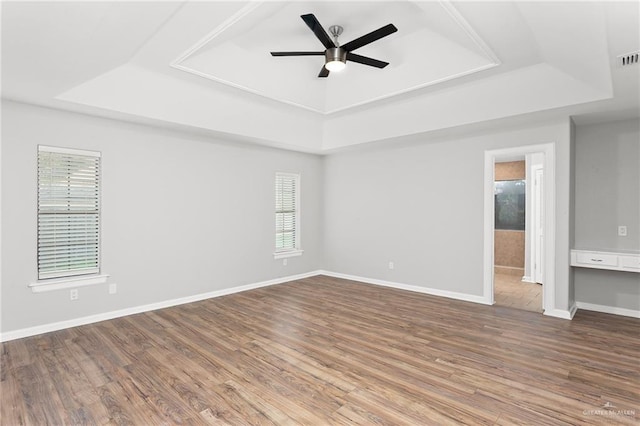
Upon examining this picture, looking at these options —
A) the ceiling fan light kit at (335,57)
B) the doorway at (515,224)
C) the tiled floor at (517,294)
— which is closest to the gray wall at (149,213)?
the ceiling fan light kit at (335,57)

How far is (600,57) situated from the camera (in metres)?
2.72

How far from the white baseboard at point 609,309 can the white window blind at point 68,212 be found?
6.42m

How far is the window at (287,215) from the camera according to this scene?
632 centimetres

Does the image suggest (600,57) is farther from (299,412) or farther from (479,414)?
(299,412)

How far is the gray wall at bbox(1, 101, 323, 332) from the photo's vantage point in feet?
11.7

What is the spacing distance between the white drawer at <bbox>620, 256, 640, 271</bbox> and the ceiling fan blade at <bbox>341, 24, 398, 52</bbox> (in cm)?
390

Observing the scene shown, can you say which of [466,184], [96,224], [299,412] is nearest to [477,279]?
[466,184]

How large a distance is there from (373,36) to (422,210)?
3261 mm

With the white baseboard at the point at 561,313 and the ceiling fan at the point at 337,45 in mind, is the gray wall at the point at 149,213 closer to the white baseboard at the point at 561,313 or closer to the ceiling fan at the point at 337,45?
the ceiling fan at the point at 337,45

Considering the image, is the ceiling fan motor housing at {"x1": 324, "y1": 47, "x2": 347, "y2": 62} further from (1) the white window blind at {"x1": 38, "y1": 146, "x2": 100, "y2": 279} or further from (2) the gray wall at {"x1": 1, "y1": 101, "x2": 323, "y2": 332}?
(1) the white window blind at {"x1": 38, "y1": 146, "x2": 100, "y2": 279}

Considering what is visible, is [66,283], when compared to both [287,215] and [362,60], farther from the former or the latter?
[362,60]

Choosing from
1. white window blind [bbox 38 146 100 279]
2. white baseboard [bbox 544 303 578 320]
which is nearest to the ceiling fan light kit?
white window blind [bbox 38 146 100 279]

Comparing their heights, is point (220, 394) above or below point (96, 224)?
below

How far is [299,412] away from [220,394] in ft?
2.09
